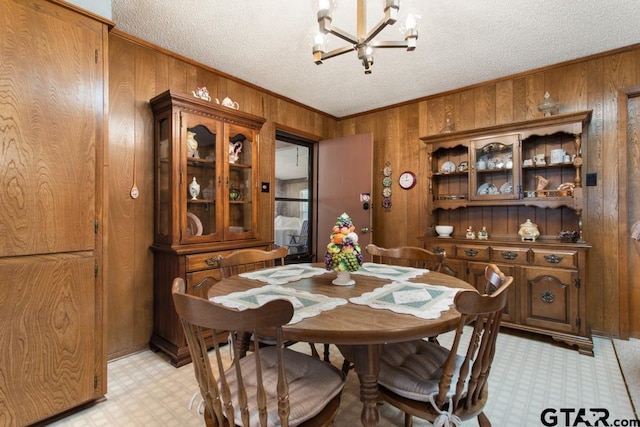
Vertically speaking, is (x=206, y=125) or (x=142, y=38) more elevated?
(x=142, y=38)

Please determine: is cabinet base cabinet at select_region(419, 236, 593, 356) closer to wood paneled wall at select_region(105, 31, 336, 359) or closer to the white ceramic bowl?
the white ceramic bowl

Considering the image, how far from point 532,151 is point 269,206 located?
9.13 feet

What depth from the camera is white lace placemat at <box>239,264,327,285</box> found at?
1773 millimetres

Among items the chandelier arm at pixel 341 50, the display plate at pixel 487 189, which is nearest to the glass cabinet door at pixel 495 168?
the display plate at pixel 487 189

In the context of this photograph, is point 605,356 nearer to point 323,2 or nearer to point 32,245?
point 323,2

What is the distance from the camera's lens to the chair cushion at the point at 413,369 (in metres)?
1.20

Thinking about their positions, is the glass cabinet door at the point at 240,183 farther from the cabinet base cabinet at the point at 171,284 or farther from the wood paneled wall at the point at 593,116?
the wood paneled wall at the point at 593,116

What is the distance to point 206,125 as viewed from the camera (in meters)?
2.64

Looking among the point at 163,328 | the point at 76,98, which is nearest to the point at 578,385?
the point at 163,328

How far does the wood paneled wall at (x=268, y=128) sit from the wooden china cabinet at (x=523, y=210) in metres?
0.24

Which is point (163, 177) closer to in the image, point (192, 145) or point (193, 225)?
point (192, 145)

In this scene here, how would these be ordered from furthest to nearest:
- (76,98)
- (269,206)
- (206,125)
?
(269,206), (206,125), (76,98)

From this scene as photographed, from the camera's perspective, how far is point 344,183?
4.02m

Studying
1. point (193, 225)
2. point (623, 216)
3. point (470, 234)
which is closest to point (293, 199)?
point (193, 225)
